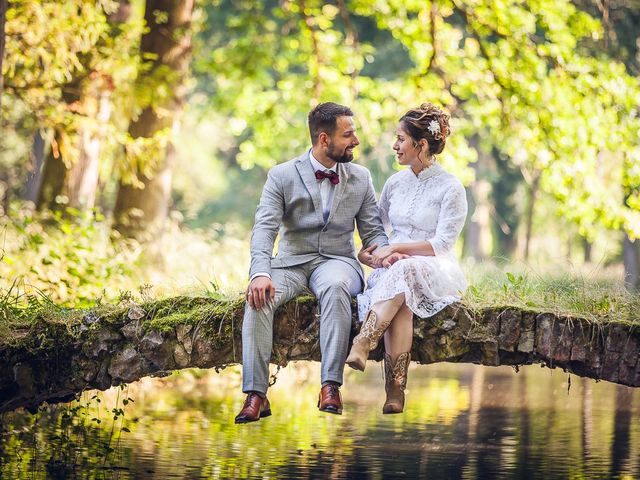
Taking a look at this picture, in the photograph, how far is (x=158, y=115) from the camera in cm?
1233

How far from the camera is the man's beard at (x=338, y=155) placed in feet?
20.7

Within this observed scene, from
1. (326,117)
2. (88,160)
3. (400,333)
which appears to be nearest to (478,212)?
(88,160)

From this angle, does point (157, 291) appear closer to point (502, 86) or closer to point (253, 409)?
point (253, 409)

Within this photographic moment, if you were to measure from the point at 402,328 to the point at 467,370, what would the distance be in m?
8.21

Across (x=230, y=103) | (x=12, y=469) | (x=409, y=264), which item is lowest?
(x=12, y=469)

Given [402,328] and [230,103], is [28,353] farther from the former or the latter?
[230,103]

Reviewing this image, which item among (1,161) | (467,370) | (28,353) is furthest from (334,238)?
(1,161)

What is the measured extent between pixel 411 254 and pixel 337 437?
1870 mm

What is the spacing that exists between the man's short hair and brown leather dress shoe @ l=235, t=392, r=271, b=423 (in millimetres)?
1639

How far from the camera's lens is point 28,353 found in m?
6.35

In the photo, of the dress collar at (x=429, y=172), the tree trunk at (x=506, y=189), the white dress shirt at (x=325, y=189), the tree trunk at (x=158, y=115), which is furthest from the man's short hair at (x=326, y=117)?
the tree trunk at (x=506, y=189)

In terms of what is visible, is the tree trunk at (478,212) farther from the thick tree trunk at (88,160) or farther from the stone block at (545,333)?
the stone block at (545,333)

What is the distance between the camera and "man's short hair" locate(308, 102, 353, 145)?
20.6 ft

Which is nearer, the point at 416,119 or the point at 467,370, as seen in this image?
the point at 416,119
